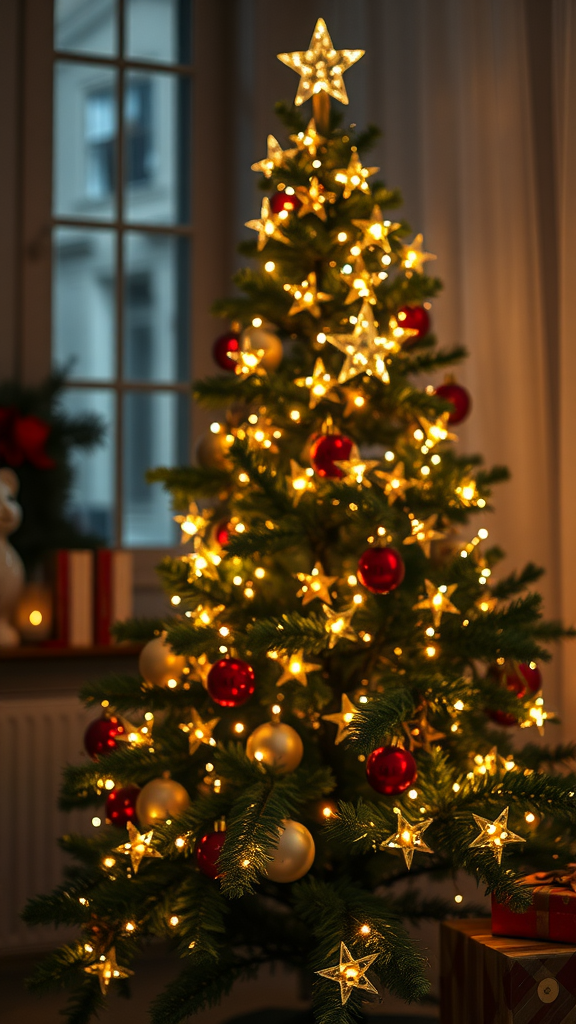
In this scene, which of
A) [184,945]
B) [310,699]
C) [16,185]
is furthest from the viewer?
→ [16,185]

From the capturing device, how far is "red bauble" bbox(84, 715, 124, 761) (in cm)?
167

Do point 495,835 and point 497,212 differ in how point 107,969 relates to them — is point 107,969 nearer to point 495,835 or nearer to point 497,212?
point 495,835

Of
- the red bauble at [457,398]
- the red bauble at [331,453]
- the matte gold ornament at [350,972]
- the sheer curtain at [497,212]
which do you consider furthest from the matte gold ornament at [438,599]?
the sheer curtain at [497,212]

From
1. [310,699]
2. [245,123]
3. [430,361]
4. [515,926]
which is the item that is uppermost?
[245,123]

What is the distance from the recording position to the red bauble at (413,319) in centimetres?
172

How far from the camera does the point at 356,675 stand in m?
1.69

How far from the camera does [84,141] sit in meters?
2.53

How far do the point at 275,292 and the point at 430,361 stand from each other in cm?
28

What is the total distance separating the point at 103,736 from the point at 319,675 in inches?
14.1

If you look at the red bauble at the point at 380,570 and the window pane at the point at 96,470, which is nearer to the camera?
the red bauble at the point at 380,570

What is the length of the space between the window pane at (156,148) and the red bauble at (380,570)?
1.45m

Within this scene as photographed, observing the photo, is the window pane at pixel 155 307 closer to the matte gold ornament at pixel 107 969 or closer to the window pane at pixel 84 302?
the window pane at pixel 84 302

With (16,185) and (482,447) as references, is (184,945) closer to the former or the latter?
(482,447)

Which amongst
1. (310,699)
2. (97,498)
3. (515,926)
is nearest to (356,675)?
(310,699)
